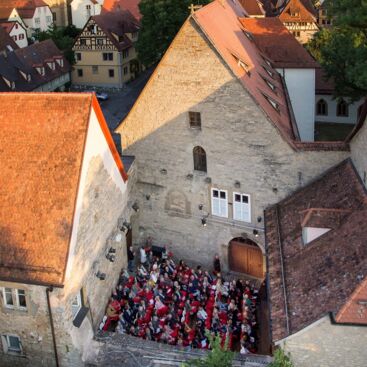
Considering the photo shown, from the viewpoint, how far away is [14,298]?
2253 cm

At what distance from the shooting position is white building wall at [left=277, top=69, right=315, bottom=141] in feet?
142

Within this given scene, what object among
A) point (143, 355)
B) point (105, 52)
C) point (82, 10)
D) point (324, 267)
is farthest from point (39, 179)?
point (82, 10)

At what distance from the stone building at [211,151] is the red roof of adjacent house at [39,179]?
257 inches

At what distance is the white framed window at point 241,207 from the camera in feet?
99.1

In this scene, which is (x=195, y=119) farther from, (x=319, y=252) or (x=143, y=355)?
(x=143, y=355)

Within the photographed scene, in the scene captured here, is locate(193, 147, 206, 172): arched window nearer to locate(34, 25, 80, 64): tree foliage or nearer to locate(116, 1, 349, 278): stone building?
locate(116, 1, 349, 278): stone building

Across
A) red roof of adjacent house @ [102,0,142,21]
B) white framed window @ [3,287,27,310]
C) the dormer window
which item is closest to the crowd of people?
white framed window @ [3,287,27,310]

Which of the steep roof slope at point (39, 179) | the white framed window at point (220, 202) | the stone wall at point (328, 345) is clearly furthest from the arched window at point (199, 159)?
the stone wall at point (328, 345)

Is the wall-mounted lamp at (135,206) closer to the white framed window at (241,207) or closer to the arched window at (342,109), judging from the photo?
the white framed window at (241,207)

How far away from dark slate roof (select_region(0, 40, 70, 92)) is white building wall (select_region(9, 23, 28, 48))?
1270 cm

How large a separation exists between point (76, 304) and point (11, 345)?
3.17 m

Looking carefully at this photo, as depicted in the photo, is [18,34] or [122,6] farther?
[122,6]

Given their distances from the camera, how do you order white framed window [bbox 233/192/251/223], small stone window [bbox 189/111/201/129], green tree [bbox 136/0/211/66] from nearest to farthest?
small stone window [bbox 189/111/201/129]
white framed window [bbox 233/192/251/223]
green tree [bbox 136/0/211/66]

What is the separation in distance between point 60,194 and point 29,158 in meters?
2.22
